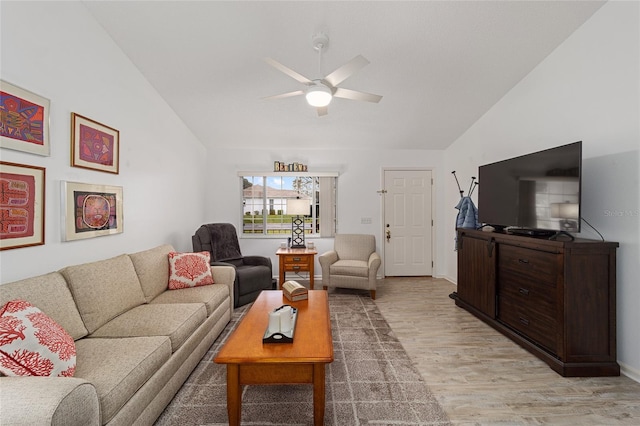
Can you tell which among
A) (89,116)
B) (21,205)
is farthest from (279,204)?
(21,205)

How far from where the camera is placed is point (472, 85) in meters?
3.25

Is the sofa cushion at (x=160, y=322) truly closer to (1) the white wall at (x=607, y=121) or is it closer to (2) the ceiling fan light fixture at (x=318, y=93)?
(2) the ceiling fan light fixture at (x=318, y=93)

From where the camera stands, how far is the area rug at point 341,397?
166 centimetres

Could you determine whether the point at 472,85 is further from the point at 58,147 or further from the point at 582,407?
the point at 58,147

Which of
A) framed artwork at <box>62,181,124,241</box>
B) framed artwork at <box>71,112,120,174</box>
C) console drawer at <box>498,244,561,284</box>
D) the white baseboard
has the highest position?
framed artwork at <box>71,112,120,174</box>

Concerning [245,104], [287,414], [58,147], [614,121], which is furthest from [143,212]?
[614,121]

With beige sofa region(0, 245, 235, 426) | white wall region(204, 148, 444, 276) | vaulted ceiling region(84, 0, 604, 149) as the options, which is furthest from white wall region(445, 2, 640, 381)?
beige sofa region(0, 245, 235, 426)

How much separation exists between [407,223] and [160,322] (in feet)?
13.5

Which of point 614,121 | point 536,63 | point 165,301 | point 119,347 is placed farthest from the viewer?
point 536,63

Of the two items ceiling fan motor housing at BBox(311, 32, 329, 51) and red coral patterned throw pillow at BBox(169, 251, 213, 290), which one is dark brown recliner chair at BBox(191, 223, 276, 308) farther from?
ceiling fan motor housing at BBox(311, 32, 329, 51)

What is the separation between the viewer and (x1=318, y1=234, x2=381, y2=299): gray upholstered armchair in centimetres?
392

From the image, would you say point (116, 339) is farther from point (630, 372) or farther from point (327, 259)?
point (630, 372)

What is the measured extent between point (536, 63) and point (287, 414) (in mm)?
3938

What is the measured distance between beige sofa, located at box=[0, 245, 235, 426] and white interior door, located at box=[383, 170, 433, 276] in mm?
3235
